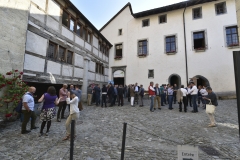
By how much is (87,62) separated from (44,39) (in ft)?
16.0

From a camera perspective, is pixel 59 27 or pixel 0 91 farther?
pixel 59 27

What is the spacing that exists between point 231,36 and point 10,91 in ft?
64.6

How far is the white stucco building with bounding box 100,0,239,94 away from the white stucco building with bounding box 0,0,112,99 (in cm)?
597

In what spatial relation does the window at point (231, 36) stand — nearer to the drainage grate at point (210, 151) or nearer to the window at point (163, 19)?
the window at point (163, 19)

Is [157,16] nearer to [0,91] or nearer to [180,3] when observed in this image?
[180,3]

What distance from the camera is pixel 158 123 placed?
6035 mm

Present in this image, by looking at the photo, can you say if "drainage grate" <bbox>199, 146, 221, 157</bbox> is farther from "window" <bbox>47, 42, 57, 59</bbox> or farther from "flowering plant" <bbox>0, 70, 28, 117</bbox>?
"window" <bbox>47, 42, 57, 59</bbox>

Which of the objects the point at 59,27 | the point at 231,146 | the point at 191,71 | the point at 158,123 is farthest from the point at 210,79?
the point at 59,27

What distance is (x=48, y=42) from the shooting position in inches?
334

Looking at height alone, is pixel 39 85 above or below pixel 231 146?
above

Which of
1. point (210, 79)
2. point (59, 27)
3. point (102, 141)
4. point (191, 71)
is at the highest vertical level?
point (59, 27)

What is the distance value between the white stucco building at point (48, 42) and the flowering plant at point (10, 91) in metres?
0.37

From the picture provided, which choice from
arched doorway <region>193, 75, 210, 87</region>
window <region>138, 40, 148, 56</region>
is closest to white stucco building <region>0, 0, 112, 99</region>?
window <region>138, 40, 148, 56</region>

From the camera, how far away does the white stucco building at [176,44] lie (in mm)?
14602
